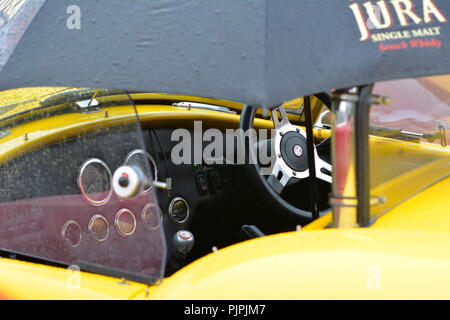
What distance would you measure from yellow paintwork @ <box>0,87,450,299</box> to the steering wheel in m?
0.87

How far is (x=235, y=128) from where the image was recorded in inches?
116

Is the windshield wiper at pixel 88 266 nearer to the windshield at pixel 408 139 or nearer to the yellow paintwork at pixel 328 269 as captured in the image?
the yellow paintwork at pixel 328 269

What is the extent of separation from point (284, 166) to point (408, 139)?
2.61 ft

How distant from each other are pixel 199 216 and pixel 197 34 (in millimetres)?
1487

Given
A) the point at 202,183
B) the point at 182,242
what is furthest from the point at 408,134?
the point at 202,183

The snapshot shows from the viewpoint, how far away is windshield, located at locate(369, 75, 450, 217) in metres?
1.56

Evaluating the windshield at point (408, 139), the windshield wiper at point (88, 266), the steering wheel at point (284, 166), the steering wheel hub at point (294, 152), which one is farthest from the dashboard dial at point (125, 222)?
the steering wheel hub at point (294, 152)

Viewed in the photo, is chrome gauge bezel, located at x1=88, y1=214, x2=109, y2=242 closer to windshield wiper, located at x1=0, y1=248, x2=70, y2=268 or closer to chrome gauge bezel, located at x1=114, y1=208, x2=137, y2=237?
chrome gauge bezel, located at x1=114, y1=208, x2=137, y2=237

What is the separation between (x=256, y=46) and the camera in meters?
1.30

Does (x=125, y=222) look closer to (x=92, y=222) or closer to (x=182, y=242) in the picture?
(x=92, y=222)

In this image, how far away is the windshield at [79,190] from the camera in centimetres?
154

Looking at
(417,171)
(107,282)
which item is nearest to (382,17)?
(417,171)

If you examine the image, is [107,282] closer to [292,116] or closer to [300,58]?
[300,58]

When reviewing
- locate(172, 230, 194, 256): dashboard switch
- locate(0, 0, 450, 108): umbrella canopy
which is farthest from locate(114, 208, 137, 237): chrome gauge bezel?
locate(172, 230, 194, 256): dashboard switch
